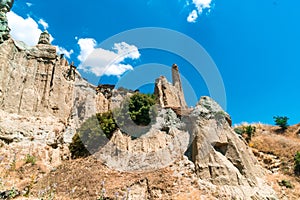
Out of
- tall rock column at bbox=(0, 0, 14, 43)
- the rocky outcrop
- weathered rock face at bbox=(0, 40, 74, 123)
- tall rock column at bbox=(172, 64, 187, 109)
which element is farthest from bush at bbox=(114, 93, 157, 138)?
tall rock column at bbox=(172, 64, 187, 109)

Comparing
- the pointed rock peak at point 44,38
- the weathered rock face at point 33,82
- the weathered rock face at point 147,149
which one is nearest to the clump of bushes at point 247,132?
the weathered rock face at point 147,149

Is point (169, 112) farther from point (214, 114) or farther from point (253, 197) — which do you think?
point (253, 197)

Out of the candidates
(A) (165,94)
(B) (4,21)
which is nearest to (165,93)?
(A) (165,94)

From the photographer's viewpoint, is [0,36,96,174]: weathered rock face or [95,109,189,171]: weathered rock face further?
[0,36,96,174]: weathered rock face

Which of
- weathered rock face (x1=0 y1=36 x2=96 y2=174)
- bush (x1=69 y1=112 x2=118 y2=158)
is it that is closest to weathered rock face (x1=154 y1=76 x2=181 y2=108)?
bush (x1=69 y1=112 x2=118 y2=158)

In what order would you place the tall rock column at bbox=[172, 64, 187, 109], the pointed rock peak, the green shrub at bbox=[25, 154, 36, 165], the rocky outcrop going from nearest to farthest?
1. the green shrub at bbox=[25, 154, 36, 165]
2. the pointed rock peak
3. the rocky outcrop
4. the tall rock column at bbox=[172, 64, 187, 109]

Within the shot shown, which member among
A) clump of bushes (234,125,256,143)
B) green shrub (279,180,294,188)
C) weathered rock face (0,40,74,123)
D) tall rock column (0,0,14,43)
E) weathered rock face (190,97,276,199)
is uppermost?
tall rock column (0,0,14,43)

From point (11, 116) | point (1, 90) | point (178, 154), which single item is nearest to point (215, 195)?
point (178, 154)

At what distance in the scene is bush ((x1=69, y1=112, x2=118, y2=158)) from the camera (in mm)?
19719

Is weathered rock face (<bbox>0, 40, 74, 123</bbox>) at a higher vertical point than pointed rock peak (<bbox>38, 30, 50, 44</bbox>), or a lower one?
lower

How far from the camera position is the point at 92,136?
2009 cm

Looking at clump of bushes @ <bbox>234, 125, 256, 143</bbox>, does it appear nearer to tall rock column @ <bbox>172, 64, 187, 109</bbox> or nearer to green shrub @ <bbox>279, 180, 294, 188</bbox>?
green shrub @ <bbox>279, 180, 294, 188</bbox>

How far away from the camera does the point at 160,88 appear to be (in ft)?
104

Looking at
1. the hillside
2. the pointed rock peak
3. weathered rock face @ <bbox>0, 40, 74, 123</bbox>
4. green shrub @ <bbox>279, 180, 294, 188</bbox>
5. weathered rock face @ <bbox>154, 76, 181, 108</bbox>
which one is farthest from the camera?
weathered rock face @ <bbox>154, 76, 181, 108</bbox>
